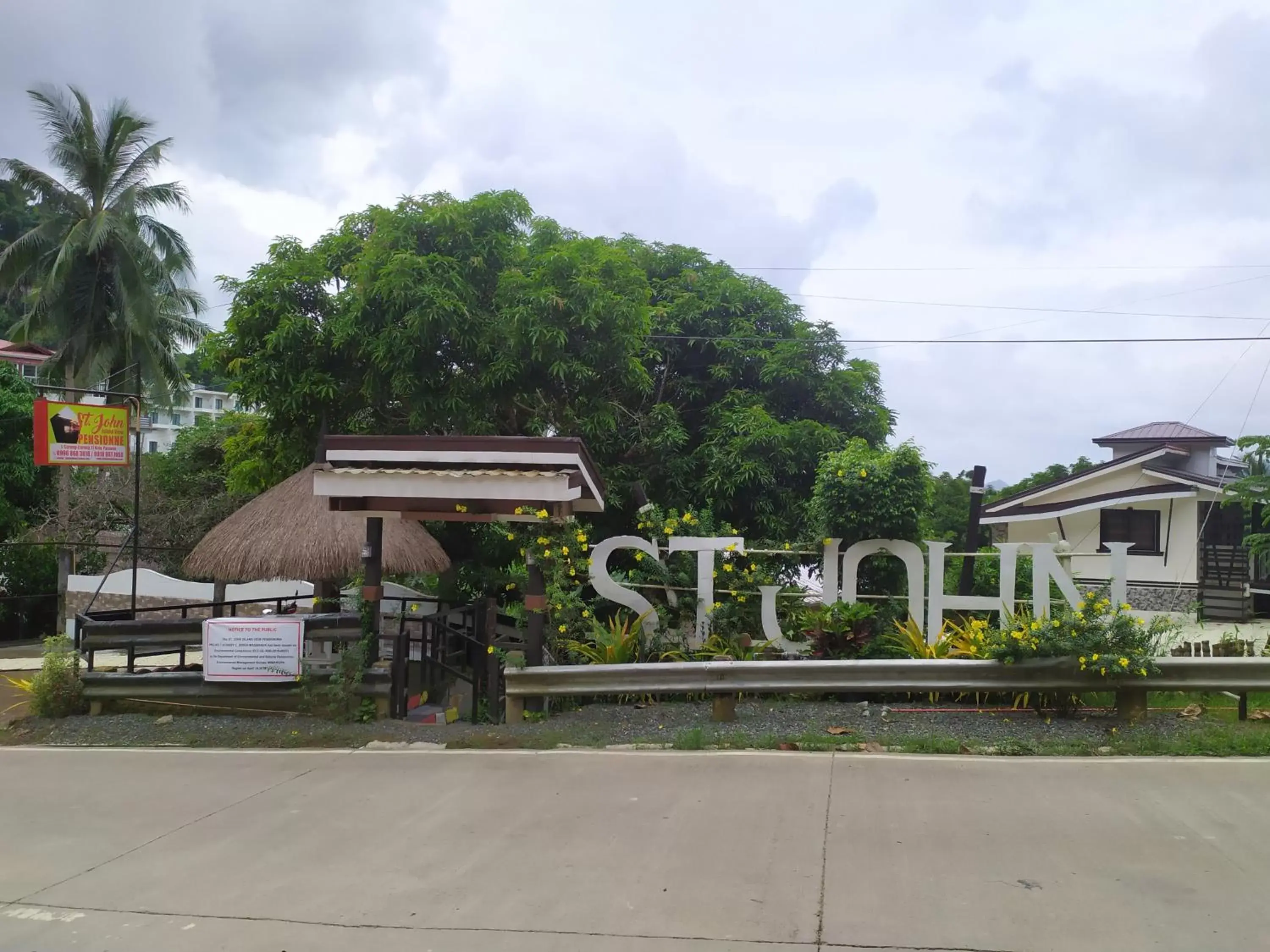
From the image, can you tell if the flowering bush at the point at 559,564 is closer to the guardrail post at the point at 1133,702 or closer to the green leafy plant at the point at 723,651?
the green leafy plant at the point at 723,651

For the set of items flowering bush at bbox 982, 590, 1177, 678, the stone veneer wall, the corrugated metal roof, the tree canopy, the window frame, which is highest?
the tree canopy

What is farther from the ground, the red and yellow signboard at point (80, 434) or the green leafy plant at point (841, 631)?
the red and yellow signboard at point (80, 434)

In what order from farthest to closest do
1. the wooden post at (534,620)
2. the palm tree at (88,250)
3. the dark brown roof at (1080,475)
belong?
the palm tree at (88,250) < the dark brown roof at (1080,475) < the wooden post at (534,620)

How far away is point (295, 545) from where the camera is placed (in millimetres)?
13570

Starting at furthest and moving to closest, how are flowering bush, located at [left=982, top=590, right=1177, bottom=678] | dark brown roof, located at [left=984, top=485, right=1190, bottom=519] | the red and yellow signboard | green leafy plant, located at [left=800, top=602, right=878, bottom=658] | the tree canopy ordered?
1. dark brown roof, located at [left=984, top=485, right=1190, bottom=519]
2. the tree canopy
3. the red and yellow signboard
4. green leafy plant, located at [left=800, top=602, right=878, bottom=658]
5. flowering bush, located at [left=982, top=590, right=1177, bottom=678]

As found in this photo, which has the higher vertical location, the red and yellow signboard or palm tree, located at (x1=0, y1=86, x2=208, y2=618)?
palm tree, located at (x1=0, y1=86, x2=208, y2=618)

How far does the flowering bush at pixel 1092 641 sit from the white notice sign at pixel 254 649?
6.71 meters

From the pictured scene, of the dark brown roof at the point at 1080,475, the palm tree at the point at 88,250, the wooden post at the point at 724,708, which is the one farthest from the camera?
the palm tree at the point at 88,250

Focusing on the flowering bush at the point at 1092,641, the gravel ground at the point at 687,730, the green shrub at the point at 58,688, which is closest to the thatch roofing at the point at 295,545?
the green shrub at the point at 58,688

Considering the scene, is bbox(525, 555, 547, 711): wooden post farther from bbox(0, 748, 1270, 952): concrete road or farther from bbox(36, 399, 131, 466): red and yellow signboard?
bbox(36, 399, 131, 466): red and yellow signboard

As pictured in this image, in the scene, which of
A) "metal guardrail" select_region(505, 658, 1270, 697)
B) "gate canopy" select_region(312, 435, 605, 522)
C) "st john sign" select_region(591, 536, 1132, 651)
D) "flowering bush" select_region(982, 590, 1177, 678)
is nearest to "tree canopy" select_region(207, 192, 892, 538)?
"st john sign" select_region(591, 536, 1132, 651)

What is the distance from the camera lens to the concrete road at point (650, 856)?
15.4 ft

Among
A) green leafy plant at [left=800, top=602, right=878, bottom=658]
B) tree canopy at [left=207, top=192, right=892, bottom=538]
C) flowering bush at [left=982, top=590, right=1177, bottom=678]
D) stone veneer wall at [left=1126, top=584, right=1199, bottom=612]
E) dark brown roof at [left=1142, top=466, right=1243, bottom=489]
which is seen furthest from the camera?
stone veneer wall at [left=1126, top=584, right=1199, bottom=612]

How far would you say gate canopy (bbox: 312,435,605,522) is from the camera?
9.54 meters
